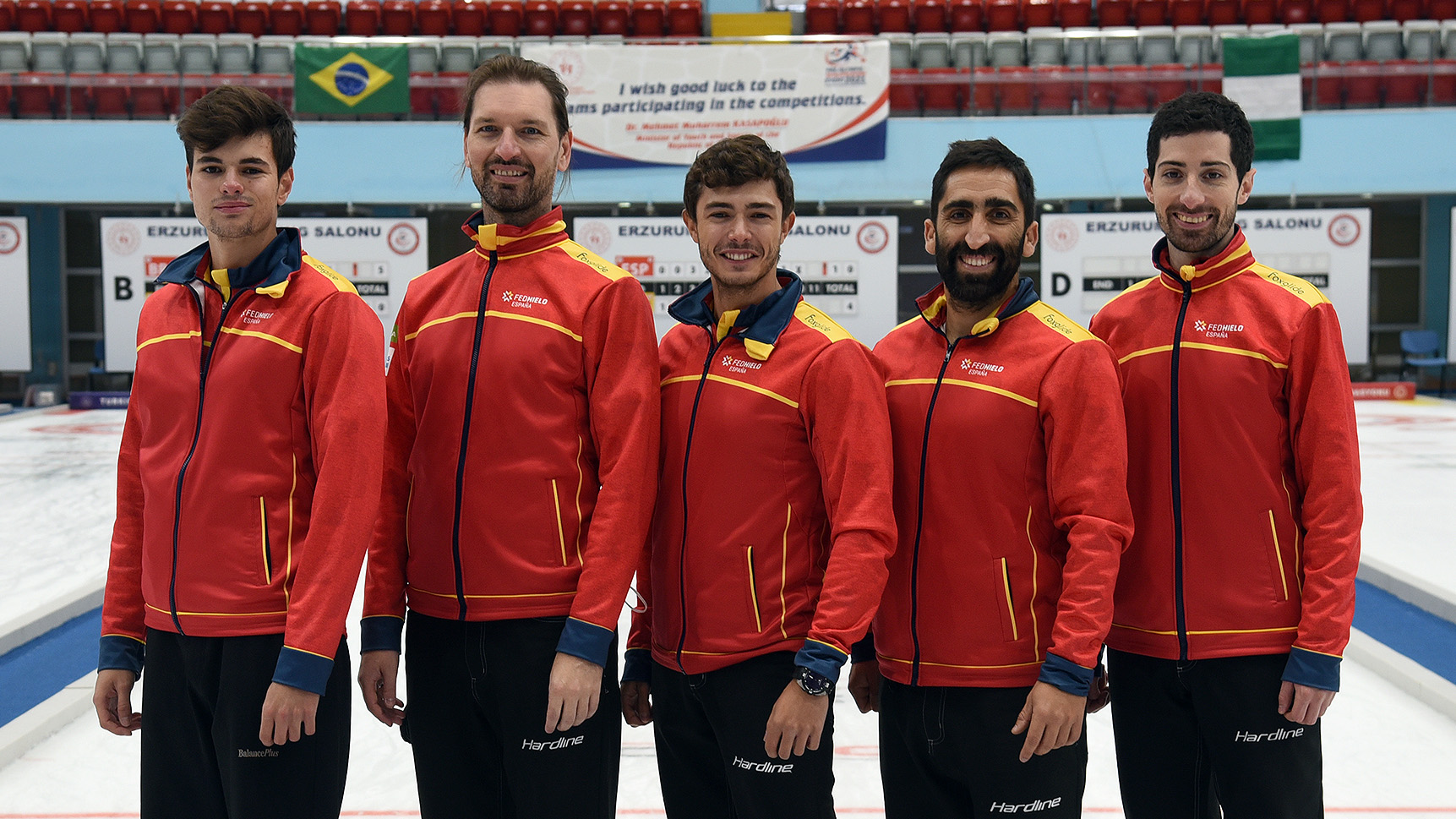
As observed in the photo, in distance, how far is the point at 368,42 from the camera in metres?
14.8

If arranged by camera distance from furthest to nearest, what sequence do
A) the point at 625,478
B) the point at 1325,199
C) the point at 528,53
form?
the point at 1325,199, the point at 528,53, the point at 625,478

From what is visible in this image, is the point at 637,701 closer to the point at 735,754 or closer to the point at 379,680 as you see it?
the point at 735,754

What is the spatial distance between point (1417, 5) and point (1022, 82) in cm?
734

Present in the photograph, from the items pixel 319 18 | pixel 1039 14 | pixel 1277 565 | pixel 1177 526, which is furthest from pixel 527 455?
pixel 319 18

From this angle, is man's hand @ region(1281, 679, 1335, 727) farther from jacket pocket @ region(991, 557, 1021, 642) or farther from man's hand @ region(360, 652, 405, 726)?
man's hand @ region(360, 652, 405, 726)

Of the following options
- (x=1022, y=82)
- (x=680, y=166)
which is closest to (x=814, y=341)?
(x=680, y=166)

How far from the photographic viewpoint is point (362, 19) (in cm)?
1734

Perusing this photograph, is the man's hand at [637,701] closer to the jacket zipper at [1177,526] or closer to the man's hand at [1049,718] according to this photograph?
the man's hand at [1049,718]

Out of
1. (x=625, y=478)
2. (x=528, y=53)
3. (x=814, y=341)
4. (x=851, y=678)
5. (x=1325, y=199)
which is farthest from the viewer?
(x=1325, y=199)

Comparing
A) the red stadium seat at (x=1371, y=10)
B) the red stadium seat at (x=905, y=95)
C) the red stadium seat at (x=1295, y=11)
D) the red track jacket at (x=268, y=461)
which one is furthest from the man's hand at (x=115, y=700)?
the red stadium seat at (x=1371, y=10)

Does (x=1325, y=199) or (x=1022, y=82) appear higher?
(x=1022, y=82)

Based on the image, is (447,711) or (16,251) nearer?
(447,711)

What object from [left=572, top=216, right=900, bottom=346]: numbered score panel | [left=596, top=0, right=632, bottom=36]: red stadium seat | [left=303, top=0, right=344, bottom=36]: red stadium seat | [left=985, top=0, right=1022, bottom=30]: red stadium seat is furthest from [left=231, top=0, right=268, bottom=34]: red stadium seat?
[left=985, top=0, right=1022, bottom=30]: red stadium seat

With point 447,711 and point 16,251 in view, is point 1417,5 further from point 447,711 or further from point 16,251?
point 16,251
